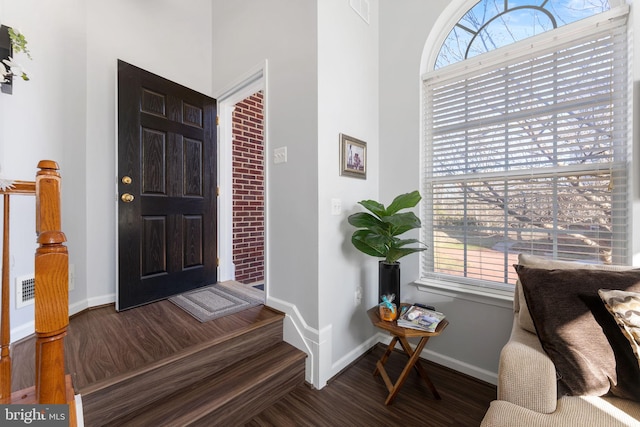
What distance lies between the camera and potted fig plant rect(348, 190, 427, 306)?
5.85 ft

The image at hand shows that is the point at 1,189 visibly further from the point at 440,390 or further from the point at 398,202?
the point at 440,390

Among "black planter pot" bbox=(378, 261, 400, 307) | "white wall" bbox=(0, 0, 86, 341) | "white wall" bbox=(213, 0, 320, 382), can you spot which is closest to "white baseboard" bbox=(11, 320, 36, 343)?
"white wall" bbox=(0, 0, 86, 341)

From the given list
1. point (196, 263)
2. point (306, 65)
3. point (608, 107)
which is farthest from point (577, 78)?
point (196, 263)

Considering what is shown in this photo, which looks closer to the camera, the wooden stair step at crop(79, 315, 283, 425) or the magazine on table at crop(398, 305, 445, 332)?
the wooden stair step at crop(79, 315, 283, 425)

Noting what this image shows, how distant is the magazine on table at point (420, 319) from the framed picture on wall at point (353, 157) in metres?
1.08

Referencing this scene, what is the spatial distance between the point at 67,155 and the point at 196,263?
1.31 meters

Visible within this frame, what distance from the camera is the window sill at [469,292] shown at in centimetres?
180

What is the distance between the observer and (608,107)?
5.05ft

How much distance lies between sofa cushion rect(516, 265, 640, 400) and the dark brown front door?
102 inches

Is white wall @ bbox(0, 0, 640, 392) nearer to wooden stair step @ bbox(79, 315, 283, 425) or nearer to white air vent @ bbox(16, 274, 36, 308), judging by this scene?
white air vent @ bbox(16, 274, 36, 308)

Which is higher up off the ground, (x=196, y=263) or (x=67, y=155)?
(x=67, y=155)

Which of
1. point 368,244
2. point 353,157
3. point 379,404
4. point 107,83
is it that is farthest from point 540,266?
point 107,83

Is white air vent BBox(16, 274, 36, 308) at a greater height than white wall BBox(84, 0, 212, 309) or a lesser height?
lesser

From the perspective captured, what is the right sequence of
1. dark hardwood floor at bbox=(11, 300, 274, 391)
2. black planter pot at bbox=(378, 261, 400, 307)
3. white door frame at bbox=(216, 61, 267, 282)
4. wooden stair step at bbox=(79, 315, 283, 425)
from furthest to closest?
white door frame at bbox=(216, 61, 267, 282), black planter pot at bbox=(378, 261, 400, 307), dark hardwood floor at bbox=(11, 300, 274, 391), wooden stair step at bbox=(79, 315, 283, 425)
